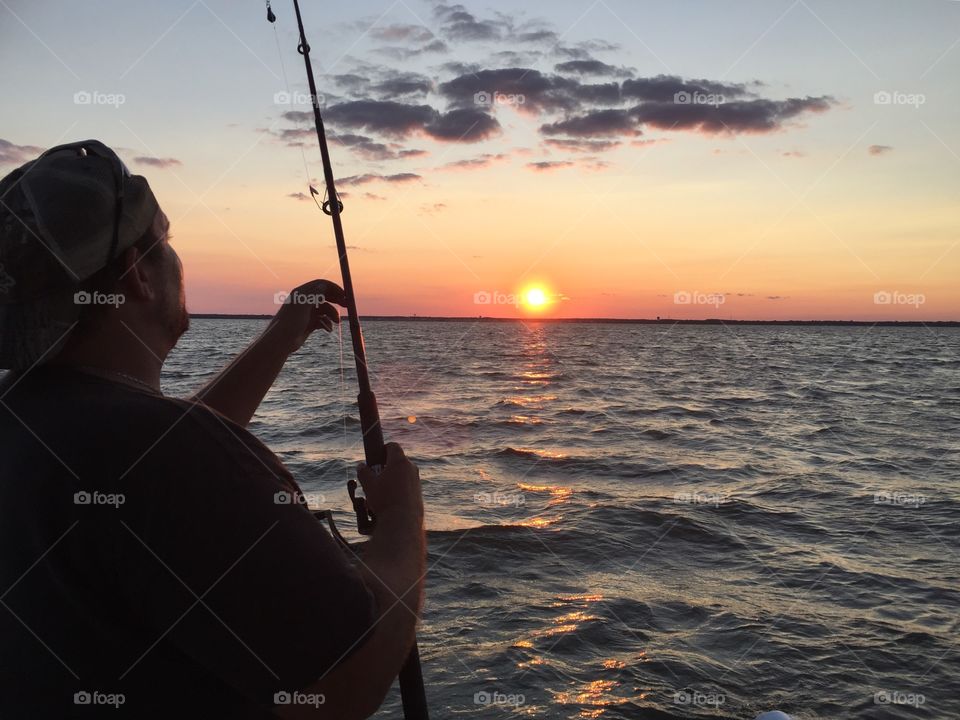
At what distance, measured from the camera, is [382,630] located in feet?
4.41

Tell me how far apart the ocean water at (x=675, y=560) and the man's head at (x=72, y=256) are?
2.11 metres

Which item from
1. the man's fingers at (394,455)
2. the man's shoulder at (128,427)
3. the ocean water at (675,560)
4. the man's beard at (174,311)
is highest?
the man's beard at (174,311)

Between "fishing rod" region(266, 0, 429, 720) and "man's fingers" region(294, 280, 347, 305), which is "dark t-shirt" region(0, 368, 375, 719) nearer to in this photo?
"fishing rod" region(266, 0, 429, 720)

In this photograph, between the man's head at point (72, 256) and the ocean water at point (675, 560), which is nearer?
the man's head at point (72, 256)

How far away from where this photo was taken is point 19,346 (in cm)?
135

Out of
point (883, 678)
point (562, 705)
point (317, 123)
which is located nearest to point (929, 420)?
point (883, 678)

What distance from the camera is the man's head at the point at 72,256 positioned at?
135 centimetres

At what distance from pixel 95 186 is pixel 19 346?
0.33 meters

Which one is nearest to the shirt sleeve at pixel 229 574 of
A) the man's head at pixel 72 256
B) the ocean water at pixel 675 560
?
the man's head at pixel 72 256

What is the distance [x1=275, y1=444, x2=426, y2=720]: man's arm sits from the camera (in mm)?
1320

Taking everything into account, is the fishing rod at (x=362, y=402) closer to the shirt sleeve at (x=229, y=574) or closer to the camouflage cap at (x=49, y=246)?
the shirt sleeve at (x=229, y=574)

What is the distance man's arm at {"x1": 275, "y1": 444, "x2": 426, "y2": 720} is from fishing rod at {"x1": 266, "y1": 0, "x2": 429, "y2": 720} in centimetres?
27

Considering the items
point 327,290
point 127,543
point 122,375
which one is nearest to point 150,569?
point 127,543

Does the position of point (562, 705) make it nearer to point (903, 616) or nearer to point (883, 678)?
point (883, 678)
